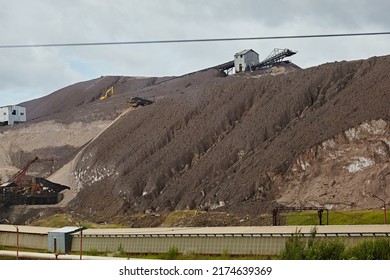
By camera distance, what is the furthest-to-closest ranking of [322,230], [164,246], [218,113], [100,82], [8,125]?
[100,82] → [8,125] → [218,113] → [164,246] → [322,230]

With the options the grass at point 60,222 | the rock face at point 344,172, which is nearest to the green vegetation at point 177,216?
the grass at point 60,222

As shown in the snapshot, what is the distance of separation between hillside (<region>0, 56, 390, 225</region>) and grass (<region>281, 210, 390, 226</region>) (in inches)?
111

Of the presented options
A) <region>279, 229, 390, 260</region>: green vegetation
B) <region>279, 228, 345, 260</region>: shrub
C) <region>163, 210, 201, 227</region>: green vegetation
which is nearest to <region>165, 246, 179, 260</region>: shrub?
<region>279, 228, 345, 260</region>: shrub

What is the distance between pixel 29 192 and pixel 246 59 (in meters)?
34.0

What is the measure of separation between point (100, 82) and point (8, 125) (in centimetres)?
2930

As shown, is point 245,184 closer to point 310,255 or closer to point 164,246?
point 164,246

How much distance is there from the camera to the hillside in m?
39.6

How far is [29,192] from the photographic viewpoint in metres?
50.9

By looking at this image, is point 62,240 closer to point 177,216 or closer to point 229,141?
point 177,216

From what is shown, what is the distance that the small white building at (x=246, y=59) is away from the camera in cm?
7519

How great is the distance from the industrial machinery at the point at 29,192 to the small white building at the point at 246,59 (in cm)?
3069

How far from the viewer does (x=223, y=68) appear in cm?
8169

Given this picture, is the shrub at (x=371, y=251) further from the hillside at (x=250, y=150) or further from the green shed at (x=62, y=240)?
the hillside at (x=250, y=150)

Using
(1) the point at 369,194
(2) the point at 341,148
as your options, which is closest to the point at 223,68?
(2) the point at 341,148
